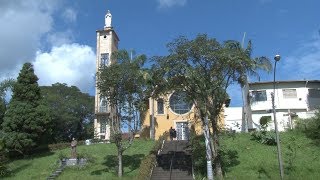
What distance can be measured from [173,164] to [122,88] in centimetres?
663

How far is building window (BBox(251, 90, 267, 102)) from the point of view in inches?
1998

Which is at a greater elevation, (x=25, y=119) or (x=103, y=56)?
(x=103, y=56)

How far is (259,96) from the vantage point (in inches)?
2003

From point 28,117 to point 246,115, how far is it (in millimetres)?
22386

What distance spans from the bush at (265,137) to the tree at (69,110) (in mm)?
27043

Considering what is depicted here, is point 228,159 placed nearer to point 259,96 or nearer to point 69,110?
point 259,96

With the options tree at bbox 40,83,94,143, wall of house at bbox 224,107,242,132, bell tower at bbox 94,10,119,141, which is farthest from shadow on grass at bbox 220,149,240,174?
tree at bbox 40,83,94,143

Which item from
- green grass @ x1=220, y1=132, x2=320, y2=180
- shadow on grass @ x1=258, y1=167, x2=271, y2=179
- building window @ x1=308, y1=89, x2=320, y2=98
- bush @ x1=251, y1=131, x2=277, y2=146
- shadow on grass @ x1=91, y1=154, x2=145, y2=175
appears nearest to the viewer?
shadow on grass @ x1=258, y1=167, x2=271, y2=179

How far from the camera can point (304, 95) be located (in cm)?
5034

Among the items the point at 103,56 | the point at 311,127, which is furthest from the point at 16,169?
the point at 311,127

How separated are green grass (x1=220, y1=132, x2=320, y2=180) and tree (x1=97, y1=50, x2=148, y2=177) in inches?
305

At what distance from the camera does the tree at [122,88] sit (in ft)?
107

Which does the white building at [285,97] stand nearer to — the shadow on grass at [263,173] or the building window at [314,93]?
the building window at [314,93]

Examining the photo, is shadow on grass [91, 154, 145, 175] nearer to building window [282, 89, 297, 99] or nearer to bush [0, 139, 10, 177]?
bush [0, 139, 10, 177]
